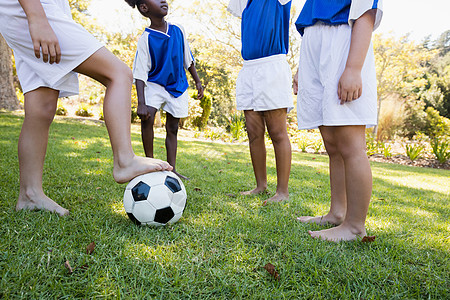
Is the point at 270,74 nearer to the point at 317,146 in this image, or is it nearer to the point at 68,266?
the point at 68,266

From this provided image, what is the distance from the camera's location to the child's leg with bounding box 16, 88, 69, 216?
1945mm

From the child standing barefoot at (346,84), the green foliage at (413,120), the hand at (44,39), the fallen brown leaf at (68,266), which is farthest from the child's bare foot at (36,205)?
the green foliage at (413,120)

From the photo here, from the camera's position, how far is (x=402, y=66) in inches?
631

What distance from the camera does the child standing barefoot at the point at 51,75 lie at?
5.75 feet

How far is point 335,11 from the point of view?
1.82m

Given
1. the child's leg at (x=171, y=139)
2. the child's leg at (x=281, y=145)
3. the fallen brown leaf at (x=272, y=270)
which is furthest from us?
the child's leg at (x=171, y=139)

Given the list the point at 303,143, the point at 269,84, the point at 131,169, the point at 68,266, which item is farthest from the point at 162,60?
the point at 303,143

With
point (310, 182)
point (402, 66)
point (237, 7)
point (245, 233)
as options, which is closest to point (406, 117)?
point (402, 66)

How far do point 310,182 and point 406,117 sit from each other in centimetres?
1538

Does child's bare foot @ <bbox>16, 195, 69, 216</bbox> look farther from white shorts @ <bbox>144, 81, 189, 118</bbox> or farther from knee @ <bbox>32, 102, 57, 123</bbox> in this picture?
white shorts @ <bbox>144, 81, 189, 118</bbox>

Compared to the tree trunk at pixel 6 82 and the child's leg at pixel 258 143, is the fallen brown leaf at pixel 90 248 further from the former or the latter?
the tree trunk at pixel 6 82

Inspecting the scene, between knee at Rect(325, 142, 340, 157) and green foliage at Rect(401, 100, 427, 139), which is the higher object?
green foliage at Rect(401, 100, 427, 139)

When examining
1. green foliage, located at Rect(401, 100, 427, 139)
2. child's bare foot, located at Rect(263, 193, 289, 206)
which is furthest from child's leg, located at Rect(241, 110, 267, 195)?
green foliage, located at Rect(401, 100, 427, 139)

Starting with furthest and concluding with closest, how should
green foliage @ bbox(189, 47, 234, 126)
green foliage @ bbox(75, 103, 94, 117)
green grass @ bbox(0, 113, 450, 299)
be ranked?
green foliage @ bbox(189, 47, 234, 126) < green foliage @ bbox(75, 103, 94, 117) < green grass @ bbox(0, 113, 450, 299)
